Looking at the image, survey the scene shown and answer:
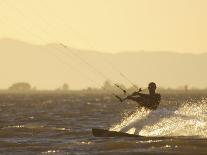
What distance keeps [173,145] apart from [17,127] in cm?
1552

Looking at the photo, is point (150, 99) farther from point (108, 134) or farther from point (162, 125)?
point (108, 134)

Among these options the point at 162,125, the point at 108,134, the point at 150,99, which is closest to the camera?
the point at 108,134

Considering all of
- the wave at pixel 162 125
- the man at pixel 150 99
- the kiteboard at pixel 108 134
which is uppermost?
the man at pixel 150 99

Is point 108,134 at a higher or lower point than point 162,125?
lower

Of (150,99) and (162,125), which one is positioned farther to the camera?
(162,125)

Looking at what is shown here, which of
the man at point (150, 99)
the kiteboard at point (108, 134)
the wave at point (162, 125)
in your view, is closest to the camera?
the kiteboard at point (108, 134)

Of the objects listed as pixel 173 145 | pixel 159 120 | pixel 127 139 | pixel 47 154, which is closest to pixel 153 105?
pixel 159 120

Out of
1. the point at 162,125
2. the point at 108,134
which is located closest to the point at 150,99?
the point at 162,125

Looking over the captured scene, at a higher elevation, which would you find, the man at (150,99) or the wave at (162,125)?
the man at (150,99)

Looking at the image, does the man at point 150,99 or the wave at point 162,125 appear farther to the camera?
the man at point 150,99

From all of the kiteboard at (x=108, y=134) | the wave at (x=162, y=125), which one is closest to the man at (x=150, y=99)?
the wave at (x=162, y=125)

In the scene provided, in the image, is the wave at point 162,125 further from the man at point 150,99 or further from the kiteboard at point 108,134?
the kiteboard at point 108,134

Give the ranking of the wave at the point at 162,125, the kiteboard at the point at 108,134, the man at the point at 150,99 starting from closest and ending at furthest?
the kiteboard at the point at 108,134
the wave at the point at 162,125
the man at the point at 150,99

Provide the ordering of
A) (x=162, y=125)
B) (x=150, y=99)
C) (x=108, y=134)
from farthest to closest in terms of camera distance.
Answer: (x=162, y=125), (x=150, y=99), (x=108, y=134)
